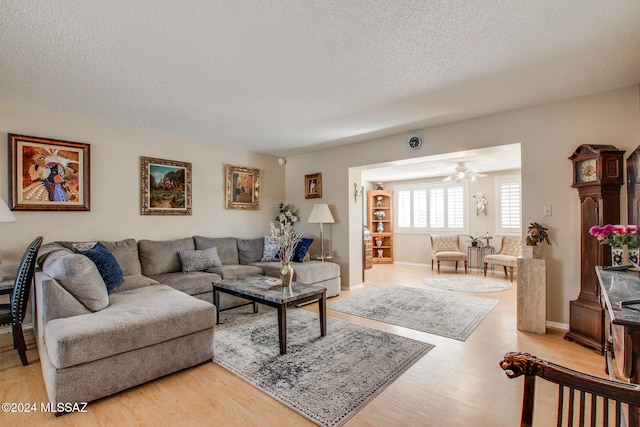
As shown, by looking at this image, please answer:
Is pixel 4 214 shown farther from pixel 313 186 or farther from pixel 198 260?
pixel 313 186

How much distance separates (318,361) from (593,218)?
299 cm

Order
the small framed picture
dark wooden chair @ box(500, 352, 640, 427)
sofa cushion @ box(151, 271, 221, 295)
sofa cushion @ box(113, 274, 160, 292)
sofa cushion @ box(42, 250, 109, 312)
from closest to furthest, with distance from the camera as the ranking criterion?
1. dark wooden chair @ box(500, 352, 640, 427)
2. sofa cushion @ box(42, 250, 109, 312)
3. sofa cushion @ box(113, 274, 160, 292)
4. sofa cushion @ box(151, 271, 221, 295)
5. the small framed picture

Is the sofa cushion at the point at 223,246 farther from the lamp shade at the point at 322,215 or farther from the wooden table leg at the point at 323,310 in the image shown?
the wooden table leg at the point at 323,310

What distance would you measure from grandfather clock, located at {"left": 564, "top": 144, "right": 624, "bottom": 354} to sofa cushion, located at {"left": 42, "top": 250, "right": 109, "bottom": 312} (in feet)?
14.4

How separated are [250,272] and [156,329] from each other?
2.21m

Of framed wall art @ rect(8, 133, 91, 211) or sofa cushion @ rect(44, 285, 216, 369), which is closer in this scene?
sofa cushion @ rect(44, 285, 216, 369)

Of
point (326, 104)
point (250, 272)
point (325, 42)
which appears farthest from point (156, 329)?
point (326, 104)

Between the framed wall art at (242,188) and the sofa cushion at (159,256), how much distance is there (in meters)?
1.27

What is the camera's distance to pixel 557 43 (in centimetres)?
226

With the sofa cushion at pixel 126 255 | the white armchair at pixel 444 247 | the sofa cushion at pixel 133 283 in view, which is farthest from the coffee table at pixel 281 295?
the white armchair at pixel 444 247

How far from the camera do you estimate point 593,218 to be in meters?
3.01

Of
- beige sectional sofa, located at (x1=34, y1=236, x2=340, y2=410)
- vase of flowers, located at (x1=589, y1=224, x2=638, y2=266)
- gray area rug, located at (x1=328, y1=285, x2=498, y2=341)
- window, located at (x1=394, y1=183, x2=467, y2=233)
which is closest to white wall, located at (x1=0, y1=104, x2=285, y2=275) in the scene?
beige sectional sofa, located at (x1=34, y1=236, x2=340, y2=410)

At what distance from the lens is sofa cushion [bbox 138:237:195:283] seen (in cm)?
413

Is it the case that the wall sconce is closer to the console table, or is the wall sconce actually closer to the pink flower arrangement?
the pink flower arrangement
